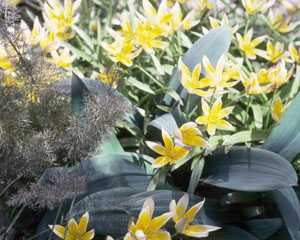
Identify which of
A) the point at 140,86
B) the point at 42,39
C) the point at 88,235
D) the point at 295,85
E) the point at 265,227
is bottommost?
the point at 265,227

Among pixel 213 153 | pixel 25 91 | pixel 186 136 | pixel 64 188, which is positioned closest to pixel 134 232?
pixel 64 188

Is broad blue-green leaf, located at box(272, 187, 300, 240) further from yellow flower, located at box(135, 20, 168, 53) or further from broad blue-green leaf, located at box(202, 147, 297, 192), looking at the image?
yellow flower, located at box(135, 20, 168, 53)

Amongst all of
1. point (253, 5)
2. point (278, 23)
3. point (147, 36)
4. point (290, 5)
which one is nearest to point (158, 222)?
point (147, 36)

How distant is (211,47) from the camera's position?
5.98 ft

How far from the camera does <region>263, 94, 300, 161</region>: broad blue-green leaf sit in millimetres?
1643

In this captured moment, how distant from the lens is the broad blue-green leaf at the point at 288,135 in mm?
1643

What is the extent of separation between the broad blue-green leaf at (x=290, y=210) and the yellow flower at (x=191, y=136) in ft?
0.79

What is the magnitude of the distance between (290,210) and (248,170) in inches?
5.4

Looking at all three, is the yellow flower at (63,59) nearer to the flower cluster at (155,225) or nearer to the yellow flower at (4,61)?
the yellow flower at (4,61)

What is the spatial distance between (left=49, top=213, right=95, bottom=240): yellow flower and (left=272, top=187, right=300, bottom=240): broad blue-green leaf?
0.47 m

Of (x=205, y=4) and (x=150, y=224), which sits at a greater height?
(x=205, y=4)

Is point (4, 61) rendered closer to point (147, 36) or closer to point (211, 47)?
point (147, 36)

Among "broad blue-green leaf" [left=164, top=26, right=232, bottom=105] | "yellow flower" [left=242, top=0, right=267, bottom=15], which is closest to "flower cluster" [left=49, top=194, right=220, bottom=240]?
"broad blue-green leaf" [left=164, top=26, right=232, bottom=105]

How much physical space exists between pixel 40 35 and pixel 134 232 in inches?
34.2
